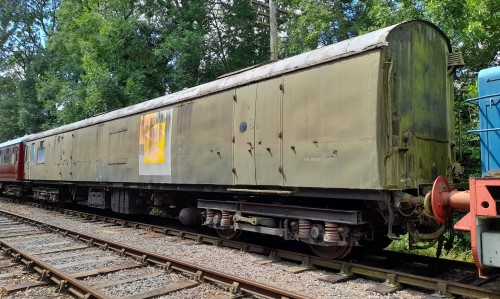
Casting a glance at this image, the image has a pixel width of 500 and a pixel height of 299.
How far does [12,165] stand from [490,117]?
2177cm

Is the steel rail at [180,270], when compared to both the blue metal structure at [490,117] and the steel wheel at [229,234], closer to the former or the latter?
the steel wheel at [229,234]

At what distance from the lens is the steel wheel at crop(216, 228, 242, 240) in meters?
8.27

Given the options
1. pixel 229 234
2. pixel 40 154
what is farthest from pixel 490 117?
pixel 40 154

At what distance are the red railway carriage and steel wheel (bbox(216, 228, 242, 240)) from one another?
1558 centimetres

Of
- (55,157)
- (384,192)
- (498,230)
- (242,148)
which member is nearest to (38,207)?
(55,157)

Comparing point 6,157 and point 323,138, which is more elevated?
point 6,157

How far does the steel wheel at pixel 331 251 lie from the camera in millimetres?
6230

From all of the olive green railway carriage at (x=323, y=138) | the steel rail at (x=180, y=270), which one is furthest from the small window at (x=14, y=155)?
the olive green railway carriage at (x=323, y=138)

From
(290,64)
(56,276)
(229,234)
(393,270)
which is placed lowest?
(56,276)

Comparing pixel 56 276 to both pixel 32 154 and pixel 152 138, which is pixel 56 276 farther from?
pixel 32 154

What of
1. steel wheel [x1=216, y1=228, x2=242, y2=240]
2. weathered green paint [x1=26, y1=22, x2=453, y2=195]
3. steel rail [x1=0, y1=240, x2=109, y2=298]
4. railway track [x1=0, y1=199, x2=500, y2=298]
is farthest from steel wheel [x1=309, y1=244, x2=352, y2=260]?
steel rail [x1=0, y1=240, x2=109, y2=298]

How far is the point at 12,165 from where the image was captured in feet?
68.1

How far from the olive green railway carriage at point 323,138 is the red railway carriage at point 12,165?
551 inches

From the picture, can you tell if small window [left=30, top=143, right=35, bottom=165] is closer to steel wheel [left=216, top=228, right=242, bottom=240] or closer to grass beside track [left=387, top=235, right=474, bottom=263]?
steel wheel [left=216, top=228, right=242, bottom=240]
